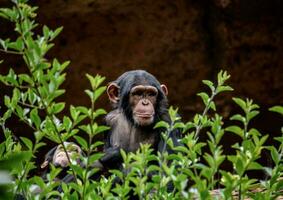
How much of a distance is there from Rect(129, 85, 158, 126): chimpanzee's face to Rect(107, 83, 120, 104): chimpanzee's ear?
223 mm

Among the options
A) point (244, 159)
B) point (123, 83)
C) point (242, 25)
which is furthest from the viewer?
point (242, 25)

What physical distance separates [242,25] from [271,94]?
3.18ft

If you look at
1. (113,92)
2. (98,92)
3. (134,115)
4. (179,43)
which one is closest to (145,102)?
(134,115)

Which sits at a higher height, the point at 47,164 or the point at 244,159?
the point at 244,159

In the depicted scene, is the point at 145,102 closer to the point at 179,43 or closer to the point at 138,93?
the point at 138,93

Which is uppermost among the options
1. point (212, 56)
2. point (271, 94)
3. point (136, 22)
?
point (136, 22)

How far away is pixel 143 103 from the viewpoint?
4668mm

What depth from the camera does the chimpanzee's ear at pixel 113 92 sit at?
5031mm

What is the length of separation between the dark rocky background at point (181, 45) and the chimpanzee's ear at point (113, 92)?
312cm

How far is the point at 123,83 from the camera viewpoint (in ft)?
16.4

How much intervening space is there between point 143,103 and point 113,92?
45 cm

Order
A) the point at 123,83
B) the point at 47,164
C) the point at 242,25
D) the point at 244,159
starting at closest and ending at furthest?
the point at 244,159 < the point at 47,164 < the point at 123,83 < the point at 242,25

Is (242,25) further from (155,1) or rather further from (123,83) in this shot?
(123,83)

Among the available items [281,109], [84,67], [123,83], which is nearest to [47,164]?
[123,83]
